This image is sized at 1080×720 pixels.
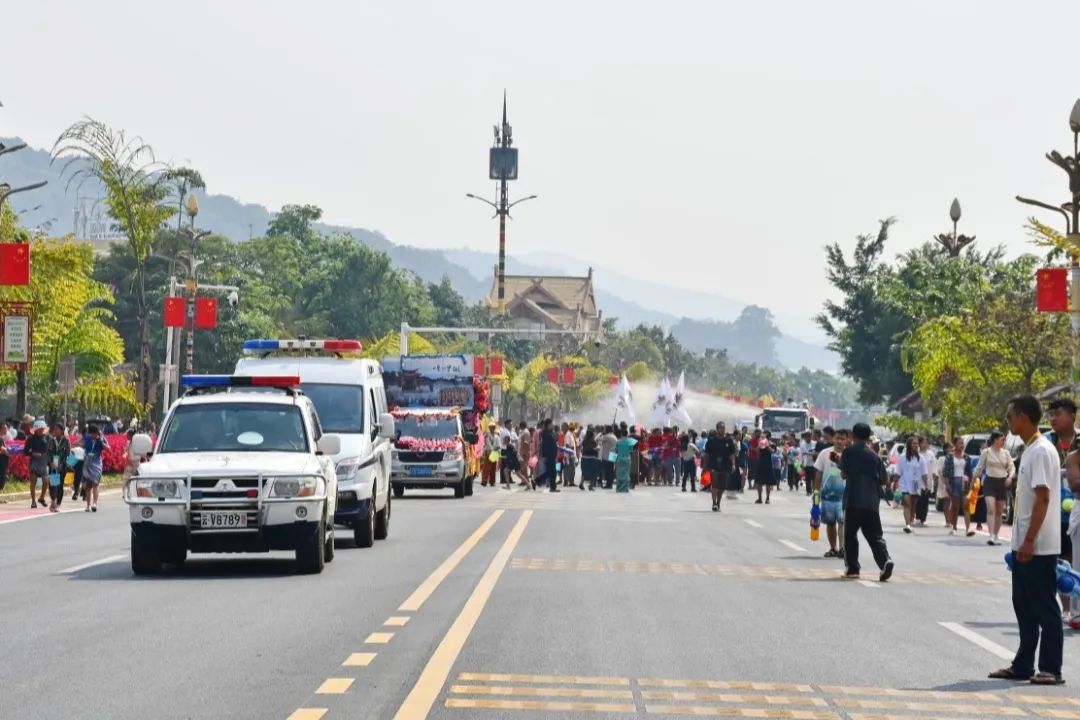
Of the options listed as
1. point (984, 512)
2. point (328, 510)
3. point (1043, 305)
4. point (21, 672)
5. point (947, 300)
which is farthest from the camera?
point (947, 300)

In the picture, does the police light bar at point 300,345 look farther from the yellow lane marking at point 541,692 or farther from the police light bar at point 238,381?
the yellow lane marking at point 541,692

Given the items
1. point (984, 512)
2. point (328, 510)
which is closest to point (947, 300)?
point (984, 512)

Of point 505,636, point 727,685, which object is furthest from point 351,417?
point 727,685

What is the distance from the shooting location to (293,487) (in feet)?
62.4

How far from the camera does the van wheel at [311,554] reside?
19.1m

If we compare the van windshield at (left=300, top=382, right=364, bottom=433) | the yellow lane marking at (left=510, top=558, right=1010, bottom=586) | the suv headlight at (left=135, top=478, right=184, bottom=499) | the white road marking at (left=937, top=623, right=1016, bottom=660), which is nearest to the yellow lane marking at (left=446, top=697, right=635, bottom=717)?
the white road marking at (left=937, top=623, right=1016, bottom=660)

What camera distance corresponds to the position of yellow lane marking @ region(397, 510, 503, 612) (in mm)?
16094

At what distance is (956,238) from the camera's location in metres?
60.9

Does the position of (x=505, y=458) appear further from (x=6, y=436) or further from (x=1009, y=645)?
(x=1009, y=645)

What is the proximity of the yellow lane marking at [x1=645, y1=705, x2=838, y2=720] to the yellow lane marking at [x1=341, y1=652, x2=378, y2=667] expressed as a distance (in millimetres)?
2254

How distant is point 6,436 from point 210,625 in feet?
95.4

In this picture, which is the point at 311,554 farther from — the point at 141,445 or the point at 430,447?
the point at 430,447

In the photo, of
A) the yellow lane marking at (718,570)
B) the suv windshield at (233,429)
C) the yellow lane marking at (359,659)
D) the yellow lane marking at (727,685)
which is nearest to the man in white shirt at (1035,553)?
the yellow lane marking at (727,685)

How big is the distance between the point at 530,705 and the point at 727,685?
153 cm
